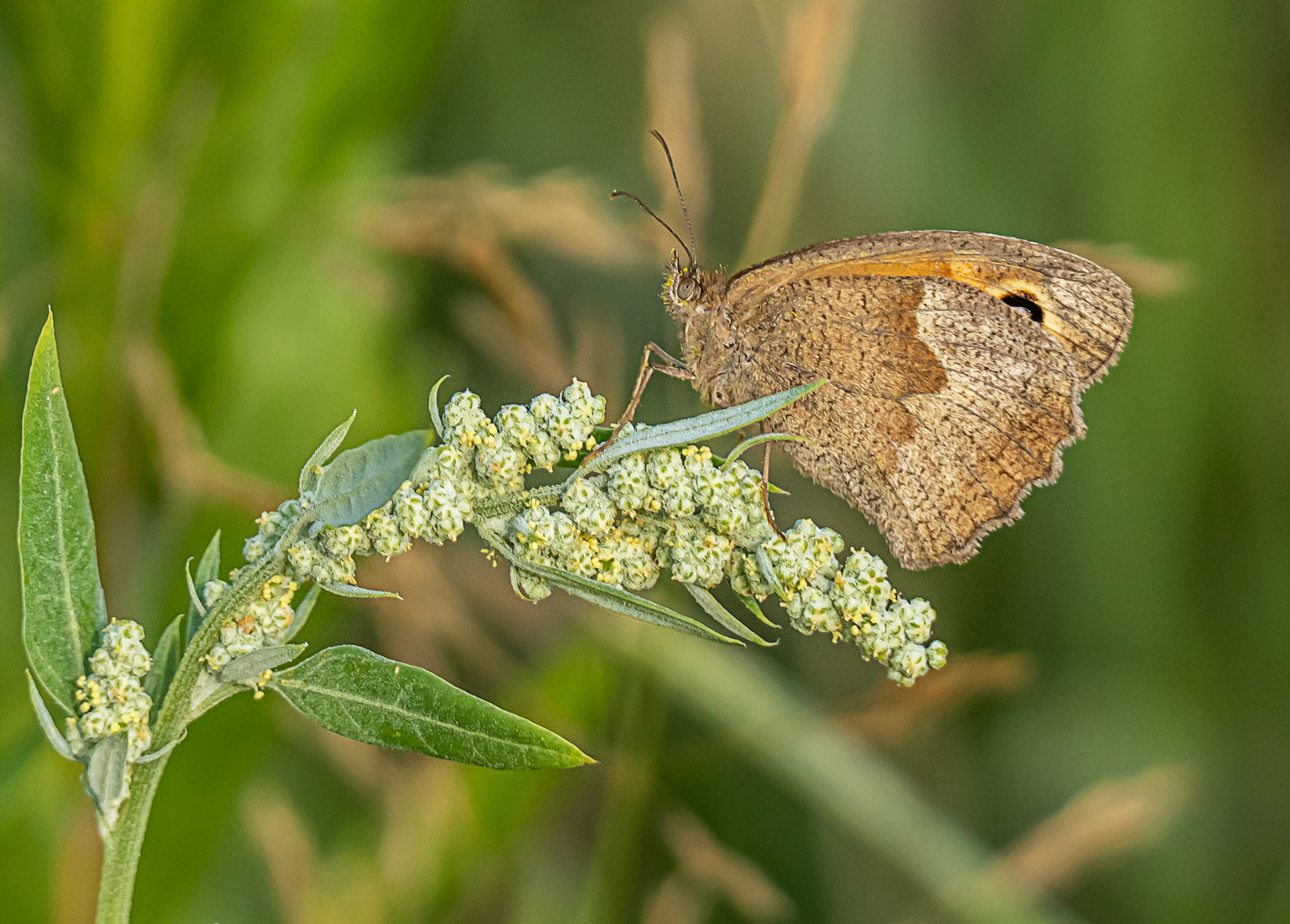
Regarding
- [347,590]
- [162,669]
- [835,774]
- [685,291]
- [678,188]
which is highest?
[678,188]

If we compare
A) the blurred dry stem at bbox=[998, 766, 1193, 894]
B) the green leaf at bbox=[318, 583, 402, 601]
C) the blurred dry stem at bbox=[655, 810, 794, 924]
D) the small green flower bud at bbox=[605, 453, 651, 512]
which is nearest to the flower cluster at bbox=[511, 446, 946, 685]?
the small green flower bud at bbox=[605, 453, 651, 512]

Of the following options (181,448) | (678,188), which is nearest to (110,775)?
(181,448)

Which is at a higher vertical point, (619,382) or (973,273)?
(973,273)

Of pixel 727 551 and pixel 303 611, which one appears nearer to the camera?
pixel 303 611

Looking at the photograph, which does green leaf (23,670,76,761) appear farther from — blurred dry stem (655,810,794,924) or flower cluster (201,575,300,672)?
blurred dry stem (655,810,794,924)

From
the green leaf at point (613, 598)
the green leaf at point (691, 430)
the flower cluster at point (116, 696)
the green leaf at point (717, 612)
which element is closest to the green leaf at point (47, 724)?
the flower cluster at point (116, 696)

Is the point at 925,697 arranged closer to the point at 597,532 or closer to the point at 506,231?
the point at 597,532

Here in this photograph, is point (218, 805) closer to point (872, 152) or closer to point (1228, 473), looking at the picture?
point (872, 152)

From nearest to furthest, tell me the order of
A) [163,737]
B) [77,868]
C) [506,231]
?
[163,737]
[77,868]
[506,231]
